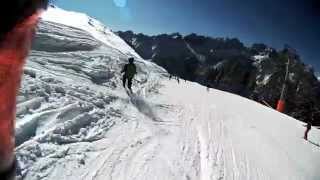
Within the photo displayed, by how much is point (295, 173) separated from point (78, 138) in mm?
6421

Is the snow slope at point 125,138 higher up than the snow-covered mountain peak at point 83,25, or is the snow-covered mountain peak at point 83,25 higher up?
the snow-covered mountain peak at point 83,25

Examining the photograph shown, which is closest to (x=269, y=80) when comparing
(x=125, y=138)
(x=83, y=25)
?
(x=83, y=25)

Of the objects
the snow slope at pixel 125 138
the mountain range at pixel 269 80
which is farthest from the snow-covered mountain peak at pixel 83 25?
the snow slope at pixel 125 138

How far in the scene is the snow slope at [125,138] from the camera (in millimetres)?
6821

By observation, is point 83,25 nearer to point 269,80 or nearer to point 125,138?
A: point 125,138

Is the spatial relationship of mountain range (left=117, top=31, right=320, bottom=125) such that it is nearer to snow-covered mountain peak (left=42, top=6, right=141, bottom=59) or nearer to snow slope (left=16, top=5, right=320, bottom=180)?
snow-covered mountain peak (left=42, top=6, right=141, bottom=59)

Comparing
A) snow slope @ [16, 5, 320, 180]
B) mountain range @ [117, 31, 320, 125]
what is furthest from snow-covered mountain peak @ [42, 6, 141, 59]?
snow slope @ [16, 5, 320, 180]

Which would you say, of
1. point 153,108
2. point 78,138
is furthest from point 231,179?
point 153,108

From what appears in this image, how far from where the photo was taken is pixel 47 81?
35.3 feet

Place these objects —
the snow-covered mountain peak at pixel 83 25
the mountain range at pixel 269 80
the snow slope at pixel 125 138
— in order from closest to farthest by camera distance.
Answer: the snow slope at pixel 125 138, the snow-covered mountain peak at pixel 83 25, the mountain range at pixel 269 80

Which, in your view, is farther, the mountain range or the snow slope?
the mountain range

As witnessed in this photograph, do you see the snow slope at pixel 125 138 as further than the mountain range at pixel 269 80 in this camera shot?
No

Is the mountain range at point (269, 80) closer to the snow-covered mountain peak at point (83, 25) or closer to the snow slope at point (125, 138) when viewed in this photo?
the snow-covered mountain peak at point (83, 25)

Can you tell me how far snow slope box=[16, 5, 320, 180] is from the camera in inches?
269
